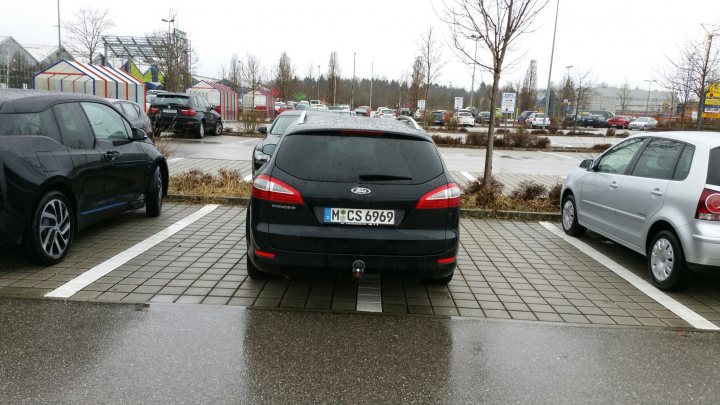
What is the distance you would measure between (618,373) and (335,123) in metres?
2.85

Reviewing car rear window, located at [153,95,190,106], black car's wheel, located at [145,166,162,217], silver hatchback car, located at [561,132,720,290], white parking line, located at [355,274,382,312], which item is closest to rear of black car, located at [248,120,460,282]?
white parking line, located at [355,274,382,312]

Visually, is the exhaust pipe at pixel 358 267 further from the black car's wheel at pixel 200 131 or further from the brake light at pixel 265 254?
the black car's wheel at pixel 200 131

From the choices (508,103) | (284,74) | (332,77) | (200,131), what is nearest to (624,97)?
(332,77)

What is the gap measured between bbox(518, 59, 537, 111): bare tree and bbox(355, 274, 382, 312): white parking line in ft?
211

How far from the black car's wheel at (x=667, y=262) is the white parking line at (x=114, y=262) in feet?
17.8

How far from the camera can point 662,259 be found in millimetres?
5375

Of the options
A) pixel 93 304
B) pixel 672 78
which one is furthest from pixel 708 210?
pixel 672 78

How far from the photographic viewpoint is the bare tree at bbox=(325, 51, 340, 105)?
63.0 meters

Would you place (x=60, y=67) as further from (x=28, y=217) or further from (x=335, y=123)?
(x=335, y=123)

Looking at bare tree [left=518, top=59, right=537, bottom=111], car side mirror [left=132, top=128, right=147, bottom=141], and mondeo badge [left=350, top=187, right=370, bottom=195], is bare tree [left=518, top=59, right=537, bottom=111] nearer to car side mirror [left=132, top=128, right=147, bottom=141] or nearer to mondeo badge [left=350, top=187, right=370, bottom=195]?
car side mirror [left=132, top=128, right=147, bottom=141]

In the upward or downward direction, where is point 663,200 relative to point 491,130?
downward

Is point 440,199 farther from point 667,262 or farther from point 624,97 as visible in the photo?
point 624,97

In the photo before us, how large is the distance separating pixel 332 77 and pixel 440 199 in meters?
61.1

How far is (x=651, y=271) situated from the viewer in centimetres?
555
